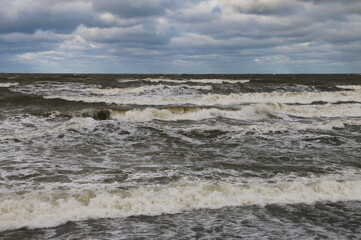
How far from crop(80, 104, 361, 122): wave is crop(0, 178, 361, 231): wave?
11.6 metres

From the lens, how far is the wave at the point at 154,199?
5.98 m

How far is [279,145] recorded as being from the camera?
12094 mm

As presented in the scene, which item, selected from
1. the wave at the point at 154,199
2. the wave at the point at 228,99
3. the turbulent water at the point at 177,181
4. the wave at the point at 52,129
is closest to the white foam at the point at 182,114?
the turbulent water at the point at 177,181

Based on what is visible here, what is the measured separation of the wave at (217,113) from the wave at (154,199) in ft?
38.2

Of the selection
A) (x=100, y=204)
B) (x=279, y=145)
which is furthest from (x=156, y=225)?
(x=279, y=145)

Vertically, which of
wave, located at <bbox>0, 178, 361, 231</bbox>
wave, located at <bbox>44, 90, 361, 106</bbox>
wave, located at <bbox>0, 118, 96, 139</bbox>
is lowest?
wave, located at <bbox>0, 178, 361, 231</bbox>

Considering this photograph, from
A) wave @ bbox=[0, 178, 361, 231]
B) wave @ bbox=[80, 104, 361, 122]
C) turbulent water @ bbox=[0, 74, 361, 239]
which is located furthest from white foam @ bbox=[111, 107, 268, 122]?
wave @ bbox=[0, 178, 361, 231]

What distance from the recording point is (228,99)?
27.2 metres

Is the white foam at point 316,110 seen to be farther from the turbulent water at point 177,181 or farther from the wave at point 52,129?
the wave at point 52,129

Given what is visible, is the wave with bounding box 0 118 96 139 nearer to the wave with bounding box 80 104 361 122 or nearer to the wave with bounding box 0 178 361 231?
the wave with bounding box 80 104 361 122

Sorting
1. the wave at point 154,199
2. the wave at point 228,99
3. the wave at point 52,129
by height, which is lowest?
the wave at point 154,199

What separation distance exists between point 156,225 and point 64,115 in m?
13.6

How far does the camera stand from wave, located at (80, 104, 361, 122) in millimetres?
18969

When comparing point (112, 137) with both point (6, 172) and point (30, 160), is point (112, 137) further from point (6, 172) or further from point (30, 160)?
point (6, 172)
